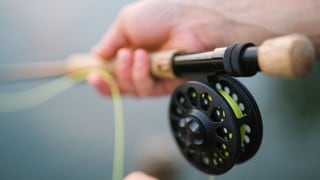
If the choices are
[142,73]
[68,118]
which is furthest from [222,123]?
[68,118]

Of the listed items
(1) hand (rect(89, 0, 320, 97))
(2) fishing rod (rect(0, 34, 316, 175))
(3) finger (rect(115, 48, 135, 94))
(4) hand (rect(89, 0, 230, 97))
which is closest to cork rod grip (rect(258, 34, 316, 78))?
(2) fishing rod (rect(0, 34, 316, 175))

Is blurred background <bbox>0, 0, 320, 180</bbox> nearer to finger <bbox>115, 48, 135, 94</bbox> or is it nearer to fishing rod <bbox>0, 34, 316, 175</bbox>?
finger <bbox>115, 48, 135, 94</bbox>

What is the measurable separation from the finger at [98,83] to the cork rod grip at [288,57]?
21.0 inches

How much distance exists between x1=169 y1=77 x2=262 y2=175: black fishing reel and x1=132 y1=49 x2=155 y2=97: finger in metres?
0.32

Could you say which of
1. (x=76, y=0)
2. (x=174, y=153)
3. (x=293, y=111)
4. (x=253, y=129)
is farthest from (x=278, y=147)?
(x=76, y=0)

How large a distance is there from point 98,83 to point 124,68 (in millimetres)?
92

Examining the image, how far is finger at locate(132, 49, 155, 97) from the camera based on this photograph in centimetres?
78

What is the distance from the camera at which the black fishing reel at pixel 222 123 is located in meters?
0.40

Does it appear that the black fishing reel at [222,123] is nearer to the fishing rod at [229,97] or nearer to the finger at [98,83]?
the fishing rod at [229,97]

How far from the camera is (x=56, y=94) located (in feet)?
3.34

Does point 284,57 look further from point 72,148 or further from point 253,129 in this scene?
point 72,148

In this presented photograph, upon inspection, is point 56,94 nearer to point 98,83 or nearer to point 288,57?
point 98,83

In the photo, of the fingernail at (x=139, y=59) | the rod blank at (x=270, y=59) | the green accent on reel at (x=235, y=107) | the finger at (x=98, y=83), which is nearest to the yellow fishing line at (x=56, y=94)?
the finger at (x=98, y=83)

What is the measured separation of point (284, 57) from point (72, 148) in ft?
2.27
